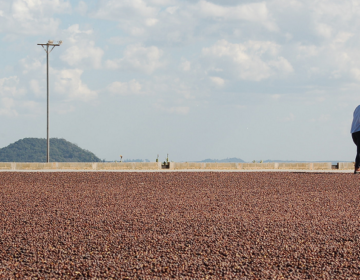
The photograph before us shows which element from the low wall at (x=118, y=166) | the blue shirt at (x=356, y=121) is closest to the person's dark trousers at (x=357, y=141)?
the blue shirt at (x=356, y=121)

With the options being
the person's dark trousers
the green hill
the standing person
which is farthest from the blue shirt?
the green hill

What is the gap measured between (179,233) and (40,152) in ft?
475

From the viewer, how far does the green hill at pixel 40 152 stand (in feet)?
449

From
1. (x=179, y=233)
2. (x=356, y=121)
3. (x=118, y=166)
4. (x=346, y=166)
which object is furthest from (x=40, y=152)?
(x=179, y=233)

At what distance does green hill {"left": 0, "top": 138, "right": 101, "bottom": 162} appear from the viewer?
13700cm

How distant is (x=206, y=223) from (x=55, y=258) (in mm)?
2564

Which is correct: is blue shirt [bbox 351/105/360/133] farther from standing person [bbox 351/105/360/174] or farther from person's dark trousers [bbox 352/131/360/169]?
person's dark trousers [bbox 352/131/360/169]

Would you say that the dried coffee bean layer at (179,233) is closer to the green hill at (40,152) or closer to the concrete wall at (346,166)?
the concrete wall at (346,166)

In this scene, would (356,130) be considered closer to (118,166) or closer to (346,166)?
(346,166)

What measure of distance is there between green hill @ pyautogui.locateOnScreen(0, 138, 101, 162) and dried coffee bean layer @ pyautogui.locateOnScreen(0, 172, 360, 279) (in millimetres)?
126031

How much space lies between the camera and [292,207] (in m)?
8.52

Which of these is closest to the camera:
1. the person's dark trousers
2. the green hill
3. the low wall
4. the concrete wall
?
the person's dark trousers

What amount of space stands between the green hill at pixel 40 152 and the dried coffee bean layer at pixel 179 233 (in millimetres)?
126031

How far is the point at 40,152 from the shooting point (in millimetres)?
143000
